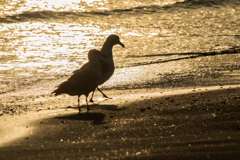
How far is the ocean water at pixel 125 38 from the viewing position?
989 centimetres

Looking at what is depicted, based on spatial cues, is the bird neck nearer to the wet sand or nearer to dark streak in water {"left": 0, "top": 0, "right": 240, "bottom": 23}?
the wet sand

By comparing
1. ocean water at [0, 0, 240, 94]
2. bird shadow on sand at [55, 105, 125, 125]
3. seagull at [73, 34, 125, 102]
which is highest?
seagull at [73, 34, 125, 102]

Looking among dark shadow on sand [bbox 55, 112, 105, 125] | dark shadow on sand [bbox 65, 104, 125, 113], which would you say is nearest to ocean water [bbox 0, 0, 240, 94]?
dark shadow on sand [bbox 65, 104, 125, 113]

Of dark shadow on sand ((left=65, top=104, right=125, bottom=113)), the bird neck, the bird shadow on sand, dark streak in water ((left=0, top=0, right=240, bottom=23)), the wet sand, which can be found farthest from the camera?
dark streak in water ((left=0, top=0, right=240, bottom=23))

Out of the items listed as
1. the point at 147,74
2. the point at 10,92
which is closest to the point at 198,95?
the point at 147,74

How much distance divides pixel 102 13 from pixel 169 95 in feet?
51.4

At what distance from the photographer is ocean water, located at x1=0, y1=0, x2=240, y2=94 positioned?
9891 mm

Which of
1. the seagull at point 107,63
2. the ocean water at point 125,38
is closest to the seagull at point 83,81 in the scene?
the seagull at point 107,63

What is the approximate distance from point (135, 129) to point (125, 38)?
10297 millimetres

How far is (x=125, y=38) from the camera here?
15000 mm

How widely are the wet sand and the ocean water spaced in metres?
2.24

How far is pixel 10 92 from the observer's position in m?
8.34

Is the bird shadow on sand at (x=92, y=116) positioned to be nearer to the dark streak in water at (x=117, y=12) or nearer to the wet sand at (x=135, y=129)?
the wet sand at (x=135, y=129)

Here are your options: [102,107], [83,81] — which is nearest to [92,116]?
[102,107]
